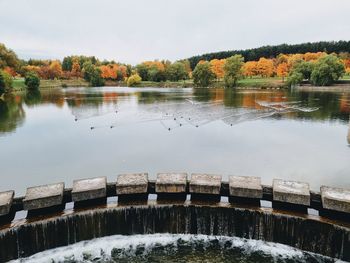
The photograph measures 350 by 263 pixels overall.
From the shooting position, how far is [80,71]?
17262 cm

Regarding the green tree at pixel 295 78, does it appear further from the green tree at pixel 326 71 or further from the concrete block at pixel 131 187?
the concrete block at pixel 131 187

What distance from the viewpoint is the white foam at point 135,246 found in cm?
720

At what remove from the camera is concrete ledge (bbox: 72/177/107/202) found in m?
7.50

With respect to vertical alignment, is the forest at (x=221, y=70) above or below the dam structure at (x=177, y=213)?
above

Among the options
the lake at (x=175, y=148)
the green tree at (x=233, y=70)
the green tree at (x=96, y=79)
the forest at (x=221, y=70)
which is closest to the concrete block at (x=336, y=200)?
the lake at (x=175, y=148)

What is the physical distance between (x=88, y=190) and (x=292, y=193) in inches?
198

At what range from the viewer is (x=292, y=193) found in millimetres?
7246

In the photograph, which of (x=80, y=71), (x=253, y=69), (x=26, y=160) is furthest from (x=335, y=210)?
(x=80, y=71)

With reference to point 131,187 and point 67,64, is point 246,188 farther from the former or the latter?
point 67,64

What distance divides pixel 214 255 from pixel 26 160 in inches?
543

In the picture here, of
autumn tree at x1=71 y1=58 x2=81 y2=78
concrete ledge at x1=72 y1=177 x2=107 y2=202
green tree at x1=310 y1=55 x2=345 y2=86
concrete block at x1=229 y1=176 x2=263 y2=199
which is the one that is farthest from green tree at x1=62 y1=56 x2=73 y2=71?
concrete block at x1=229 y1=176 x2=263 y2=199

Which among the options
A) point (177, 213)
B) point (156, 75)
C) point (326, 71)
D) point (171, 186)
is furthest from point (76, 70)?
point (177, 213)

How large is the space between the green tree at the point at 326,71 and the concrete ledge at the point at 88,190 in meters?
96.8

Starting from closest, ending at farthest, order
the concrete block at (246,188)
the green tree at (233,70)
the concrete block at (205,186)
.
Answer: the concrete block at (246,188)
the concrete block at (205,186)
the green tree at (233,70)
